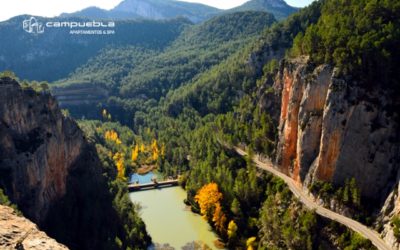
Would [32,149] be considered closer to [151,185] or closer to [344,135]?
[344,135]

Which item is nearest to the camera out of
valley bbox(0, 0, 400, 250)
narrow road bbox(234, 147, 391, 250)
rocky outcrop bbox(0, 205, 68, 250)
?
rocky outcrop bbox(0, 205, 68, 250)

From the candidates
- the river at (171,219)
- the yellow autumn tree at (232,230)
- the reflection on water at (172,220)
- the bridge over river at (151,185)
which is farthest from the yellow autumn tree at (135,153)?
the yellow autumn tree at (232,230)

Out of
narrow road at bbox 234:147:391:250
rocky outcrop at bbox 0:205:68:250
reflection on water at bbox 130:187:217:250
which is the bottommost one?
reflection on water at bbox 130:187:217:250

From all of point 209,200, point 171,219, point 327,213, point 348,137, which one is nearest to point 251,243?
point 327,213

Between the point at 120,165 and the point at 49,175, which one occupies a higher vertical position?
the point at 49,175

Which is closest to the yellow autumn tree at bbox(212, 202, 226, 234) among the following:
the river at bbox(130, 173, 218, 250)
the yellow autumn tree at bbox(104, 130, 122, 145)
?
the river at bbox(130, 173, 218, 250)

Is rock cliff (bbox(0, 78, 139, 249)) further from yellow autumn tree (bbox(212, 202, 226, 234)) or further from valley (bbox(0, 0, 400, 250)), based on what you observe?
yellow autumn tree (bbox(212, 202, 226, 234))
